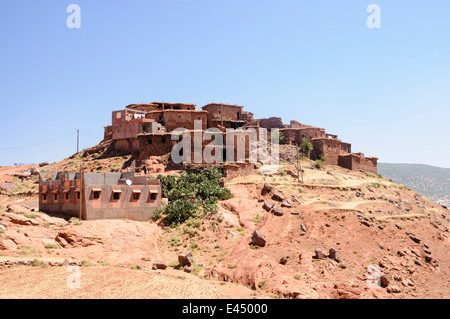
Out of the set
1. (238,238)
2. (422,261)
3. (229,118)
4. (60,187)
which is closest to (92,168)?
(60,187)

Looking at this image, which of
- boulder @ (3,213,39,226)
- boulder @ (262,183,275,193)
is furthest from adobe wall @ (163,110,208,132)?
boulder @ (3,213,39,226)

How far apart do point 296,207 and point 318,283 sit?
9473mm

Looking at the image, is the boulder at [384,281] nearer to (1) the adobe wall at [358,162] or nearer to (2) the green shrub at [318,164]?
(2) the green shrub at [318,164]

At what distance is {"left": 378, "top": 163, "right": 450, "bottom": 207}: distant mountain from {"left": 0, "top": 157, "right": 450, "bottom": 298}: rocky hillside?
97.3m

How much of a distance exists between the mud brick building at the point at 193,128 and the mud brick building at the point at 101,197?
37.5ft

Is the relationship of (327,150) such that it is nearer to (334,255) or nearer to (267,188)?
(267,188)

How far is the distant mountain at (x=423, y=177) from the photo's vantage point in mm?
120250

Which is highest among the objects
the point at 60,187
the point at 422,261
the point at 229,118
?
the point at 229,118

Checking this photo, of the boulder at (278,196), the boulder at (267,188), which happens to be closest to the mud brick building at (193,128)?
the boulder at (267,188)

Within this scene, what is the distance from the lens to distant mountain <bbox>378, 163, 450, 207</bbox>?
120 meters

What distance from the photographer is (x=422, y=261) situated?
22.9 meters

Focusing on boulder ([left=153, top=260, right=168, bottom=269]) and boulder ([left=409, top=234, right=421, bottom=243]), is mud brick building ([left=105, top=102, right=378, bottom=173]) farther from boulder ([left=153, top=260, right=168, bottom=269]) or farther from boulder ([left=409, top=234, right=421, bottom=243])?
boulder ([left=153, top=260, right=168, bottom=269])

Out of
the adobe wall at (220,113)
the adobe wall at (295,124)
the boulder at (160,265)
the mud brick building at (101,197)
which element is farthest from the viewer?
the adobe wall at (295,124)
